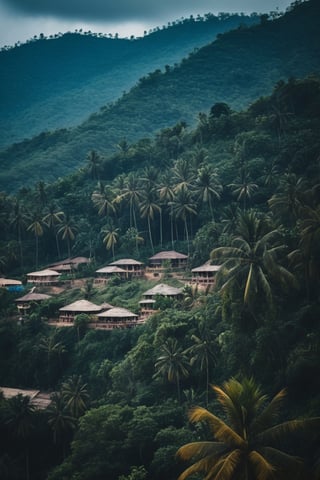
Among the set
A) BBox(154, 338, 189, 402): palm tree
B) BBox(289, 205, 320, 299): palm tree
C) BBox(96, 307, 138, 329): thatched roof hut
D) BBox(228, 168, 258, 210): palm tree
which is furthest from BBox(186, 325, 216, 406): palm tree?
BBox(228, 168, 258, 210): palm tree

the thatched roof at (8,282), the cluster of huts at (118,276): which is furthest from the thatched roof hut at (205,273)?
the thatched roof at (8,282)

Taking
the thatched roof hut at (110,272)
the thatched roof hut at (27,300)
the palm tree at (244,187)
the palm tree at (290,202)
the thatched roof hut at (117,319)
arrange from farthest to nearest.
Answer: the thatched roof hut at (110,272) → the palm tree at (244,187) → the thatched roof hut at (27,300) → the thatched roof hut at (117,319) → the palm tree at (290,202)

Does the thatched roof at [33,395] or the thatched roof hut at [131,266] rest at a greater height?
the thatched roof hut at [131,266]

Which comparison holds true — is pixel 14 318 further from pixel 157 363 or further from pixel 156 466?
pixel 156 466

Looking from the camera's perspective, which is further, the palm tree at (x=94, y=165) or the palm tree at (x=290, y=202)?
the palm tree at (x=94, y=165)

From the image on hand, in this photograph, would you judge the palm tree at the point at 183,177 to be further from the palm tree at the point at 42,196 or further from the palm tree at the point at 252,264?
the palm tree at the point at 252,264

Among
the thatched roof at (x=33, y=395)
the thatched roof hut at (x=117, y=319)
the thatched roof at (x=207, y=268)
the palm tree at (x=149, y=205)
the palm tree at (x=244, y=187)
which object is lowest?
the thatched roof at (x=33, y=395)

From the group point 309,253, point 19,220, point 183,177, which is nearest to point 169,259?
point 183,177
